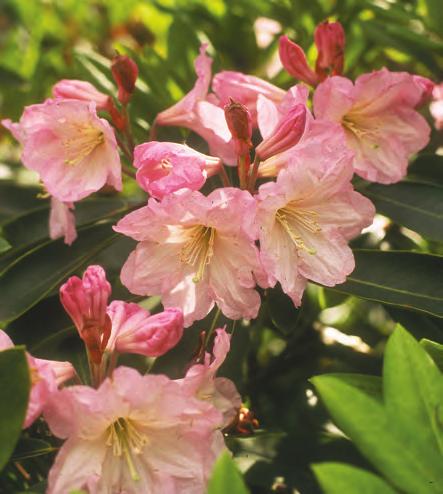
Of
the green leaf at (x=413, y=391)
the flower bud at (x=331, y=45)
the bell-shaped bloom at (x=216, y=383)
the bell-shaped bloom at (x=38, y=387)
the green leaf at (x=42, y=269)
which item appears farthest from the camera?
the flower bud at (x=331, y=45)

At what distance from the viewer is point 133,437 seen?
43.3 inches

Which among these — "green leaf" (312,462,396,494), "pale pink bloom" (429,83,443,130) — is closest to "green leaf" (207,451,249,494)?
"green leaf" (312,462,396,494)

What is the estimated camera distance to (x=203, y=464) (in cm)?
105

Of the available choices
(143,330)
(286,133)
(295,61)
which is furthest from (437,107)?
(143,330)

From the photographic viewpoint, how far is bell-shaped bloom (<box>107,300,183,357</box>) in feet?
3.66

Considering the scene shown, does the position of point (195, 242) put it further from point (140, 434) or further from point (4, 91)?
point (4, 91)

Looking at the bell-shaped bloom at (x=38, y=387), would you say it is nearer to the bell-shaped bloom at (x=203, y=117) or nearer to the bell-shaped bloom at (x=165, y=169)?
the bell-shaped bloom at (x=165, y=169)

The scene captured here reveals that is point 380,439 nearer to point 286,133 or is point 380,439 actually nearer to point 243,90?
point 286,133

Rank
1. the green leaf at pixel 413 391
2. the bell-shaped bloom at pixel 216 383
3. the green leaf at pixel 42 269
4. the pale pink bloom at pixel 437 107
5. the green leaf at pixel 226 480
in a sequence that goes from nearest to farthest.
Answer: the green leaf at pixel 226 480 → the green leaf at pixel 413 391 → the bell-shaped bloom at pixel 216 383 → the green leaf at pixel 42 269 → the pale pink bloom at pixel 437 107

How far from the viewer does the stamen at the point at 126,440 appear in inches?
42.3

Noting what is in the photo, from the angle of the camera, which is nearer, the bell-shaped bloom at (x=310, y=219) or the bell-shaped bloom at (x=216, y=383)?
the bell-shaped bloom at (x=216, y=383)

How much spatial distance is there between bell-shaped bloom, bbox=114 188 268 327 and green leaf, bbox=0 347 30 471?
37 cm

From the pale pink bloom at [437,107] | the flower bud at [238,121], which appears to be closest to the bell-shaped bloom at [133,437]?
the flower bud at [238,121]

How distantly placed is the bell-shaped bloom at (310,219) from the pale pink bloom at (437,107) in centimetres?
60
